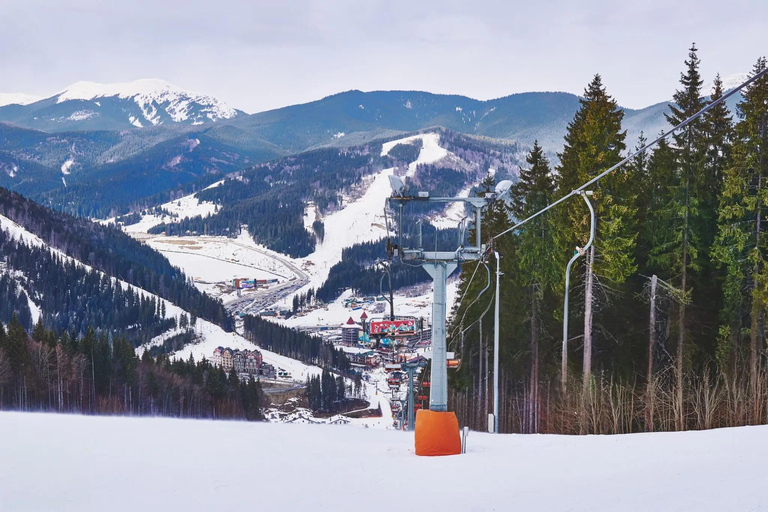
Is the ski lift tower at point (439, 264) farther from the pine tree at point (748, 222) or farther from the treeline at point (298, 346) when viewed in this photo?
the treeline at point (298, 346)

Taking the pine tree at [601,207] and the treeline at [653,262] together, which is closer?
the treeline at [653,262]

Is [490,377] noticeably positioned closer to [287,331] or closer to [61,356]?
[61,356]

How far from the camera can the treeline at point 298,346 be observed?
422ft

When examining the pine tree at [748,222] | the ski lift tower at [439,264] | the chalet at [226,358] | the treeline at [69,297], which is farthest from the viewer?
the treeline at [69,297]

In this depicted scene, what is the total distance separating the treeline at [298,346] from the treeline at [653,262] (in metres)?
98.0

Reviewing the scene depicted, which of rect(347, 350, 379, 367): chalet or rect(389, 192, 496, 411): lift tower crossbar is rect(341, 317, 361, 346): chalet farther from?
rect(389, 192, 496, 411): lift tower crossbar

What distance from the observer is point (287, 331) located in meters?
139

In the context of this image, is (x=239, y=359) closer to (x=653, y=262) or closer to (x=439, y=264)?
(x=653, y=262)

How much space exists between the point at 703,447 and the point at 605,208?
41.9 ft

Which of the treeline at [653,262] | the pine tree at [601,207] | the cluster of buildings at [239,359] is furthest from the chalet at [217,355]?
the pine tree at [601,207]

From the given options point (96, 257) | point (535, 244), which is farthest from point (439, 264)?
point (96, 257)

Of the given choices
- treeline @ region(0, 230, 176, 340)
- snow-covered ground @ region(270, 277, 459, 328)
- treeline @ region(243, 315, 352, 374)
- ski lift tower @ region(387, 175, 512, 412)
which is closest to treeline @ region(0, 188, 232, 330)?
treeline @ region(0, 230, 176, 340)

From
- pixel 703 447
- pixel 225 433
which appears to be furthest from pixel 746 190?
pixel 225 433

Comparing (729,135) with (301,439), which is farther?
(729,135)
